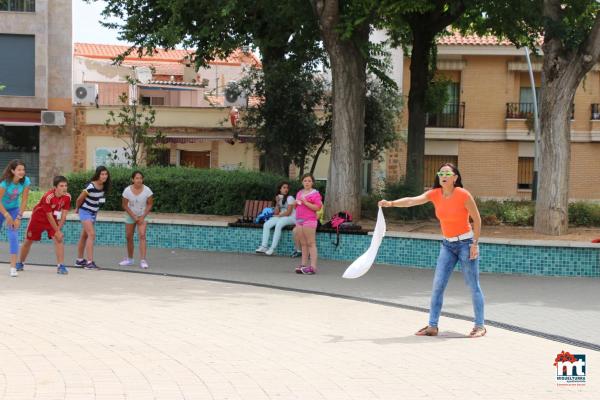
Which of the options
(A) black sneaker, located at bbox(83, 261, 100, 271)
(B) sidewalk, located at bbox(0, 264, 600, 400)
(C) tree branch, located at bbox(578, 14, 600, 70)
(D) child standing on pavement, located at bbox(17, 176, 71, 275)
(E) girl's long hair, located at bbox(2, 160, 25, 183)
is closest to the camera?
(B) sidewalk, located at bbox(0, 264, 600, 400)

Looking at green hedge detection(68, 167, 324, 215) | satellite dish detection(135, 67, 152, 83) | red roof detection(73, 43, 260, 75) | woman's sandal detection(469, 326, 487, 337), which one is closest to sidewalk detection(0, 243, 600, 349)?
woman's sandal detection(469, 326, 487, 337)

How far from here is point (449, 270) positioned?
31.2ft

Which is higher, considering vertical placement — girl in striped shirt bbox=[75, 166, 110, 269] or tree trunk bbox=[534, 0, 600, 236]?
tree trunk bbox=[534, 0, 600, 236]

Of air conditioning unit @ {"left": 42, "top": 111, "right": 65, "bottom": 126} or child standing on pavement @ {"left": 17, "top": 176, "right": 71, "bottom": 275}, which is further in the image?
air conditioning unit @ {"left": 42, "top": 111, "right": 65, "bottom": 126}

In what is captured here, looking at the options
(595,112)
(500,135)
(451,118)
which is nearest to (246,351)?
(451,118)

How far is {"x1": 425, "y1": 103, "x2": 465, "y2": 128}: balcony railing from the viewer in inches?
1593

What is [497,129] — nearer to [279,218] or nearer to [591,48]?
[591,48]

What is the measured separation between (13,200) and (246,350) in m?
6.58

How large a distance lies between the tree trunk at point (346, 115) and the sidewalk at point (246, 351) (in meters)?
6.03

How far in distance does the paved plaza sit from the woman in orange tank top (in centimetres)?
25

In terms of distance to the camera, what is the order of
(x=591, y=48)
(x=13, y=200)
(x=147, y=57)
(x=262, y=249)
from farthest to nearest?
(x=147, y=57) → (x=262, y=249) → (x=591, y=48) → (x=13, y=200)

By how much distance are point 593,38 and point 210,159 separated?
25.8 metres

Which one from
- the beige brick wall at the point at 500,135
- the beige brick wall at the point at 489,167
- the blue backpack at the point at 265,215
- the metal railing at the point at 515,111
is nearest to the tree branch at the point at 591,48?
the blue backpack at the point at 265,215

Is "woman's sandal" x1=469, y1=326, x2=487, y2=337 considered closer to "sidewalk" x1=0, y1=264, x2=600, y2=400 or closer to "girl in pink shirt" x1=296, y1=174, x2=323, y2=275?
"sidewalk" x1=0, y1=264, x2=600, y2=400
